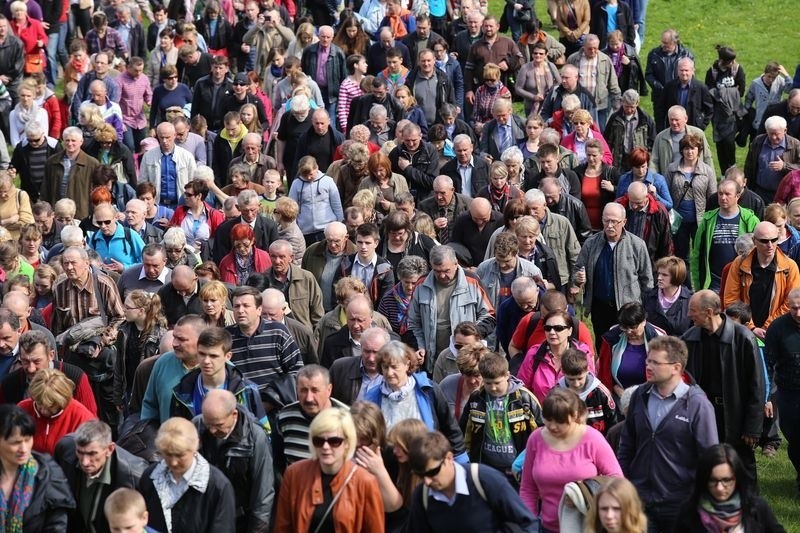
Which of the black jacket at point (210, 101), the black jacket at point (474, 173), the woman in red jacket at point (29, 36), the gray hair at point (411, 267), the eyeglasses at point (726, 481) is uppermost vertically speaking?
the eyeglasses at point (726, 481)

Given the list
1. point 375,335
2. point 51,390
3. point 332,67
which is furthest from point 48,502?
point 332,67

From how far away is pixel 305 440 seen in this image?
33.1ft

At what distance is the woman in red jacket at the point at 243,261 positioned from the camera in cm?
1451

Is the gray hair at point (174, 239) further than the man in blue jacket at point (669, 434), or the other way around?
the gray hair at point (174, 239)

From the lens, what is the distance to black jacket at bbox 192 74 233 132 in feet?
68.4

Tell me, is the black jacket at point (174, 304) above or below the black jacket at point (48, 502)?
below

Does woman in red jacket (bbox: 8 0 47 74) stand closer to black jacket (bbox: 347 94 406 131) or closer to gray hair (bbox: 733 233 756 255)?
black jacket (bbox: 347 94 406 131)

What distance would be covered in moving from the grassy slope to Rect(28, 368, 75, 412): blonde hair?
15.8 m

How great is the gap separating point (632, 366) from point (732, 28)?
18.5 metres

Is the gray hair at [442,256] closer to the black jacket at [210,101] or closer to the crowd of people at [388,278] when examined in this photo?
the crowd of people at [388,278]

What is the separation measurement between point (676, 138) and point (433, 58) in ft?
12.9

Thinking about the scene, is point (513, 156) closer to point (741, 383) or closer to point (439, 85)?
point (439, 85)

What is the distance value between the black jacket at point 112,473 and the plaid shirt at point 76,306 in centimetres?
371

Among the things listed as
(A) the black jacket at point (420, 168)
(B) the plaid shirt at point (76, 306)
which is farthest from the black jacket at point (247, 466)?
(A) the black jacket at point (420, 168)
